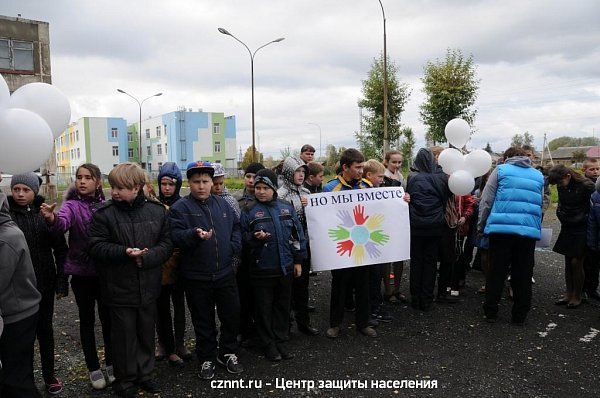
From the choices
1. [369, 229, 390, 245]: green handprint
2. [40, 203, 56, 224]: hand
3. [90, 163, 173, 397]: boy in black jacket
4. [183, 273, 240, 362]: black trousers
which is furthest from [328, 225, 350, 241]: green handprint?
[40, 203, 56, 224]: hand

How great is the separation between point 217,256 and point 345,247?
1.62 meters

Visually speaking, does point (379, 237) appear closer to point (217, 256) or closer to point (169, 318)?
point (217, 256)

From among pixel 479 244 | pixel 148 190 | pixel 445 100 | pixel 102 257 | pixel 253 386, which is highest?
pixel 445 100

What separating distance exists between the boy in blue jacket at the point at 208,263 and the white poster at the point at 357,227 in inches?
A: 45.3

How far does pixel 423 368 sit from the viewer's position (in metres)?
4.07

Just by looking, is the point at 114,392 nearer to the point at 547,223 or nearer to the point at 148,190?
the point at 148,190

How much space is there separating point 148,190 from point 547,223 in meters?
12.5

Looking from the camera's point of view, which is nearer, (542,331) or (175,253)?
(175,253)

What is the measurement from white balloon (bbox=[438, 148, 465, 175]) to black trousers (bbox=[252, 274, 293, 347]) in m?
2.56

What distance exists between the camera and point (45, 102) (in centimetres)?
298

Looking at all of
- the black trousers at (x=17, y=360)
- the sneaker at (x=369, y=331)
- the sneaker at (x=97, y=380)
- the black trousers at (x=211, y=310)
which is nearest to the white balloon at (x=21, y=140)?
the black trousers at (x=17, y=360)

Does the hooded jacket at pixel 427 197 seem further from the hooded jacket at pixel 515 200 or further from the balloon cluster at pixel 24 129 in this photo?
the balloon cluster at pixel 24 129

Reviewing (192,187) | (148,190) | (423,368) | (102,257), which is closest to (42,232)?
(102,257)

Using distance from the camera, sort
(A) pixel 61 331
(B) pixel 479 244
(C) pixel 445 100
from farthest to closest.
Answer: (C) pixel 445 100
(B) pixel 479 244
(A) pixel 61 331
